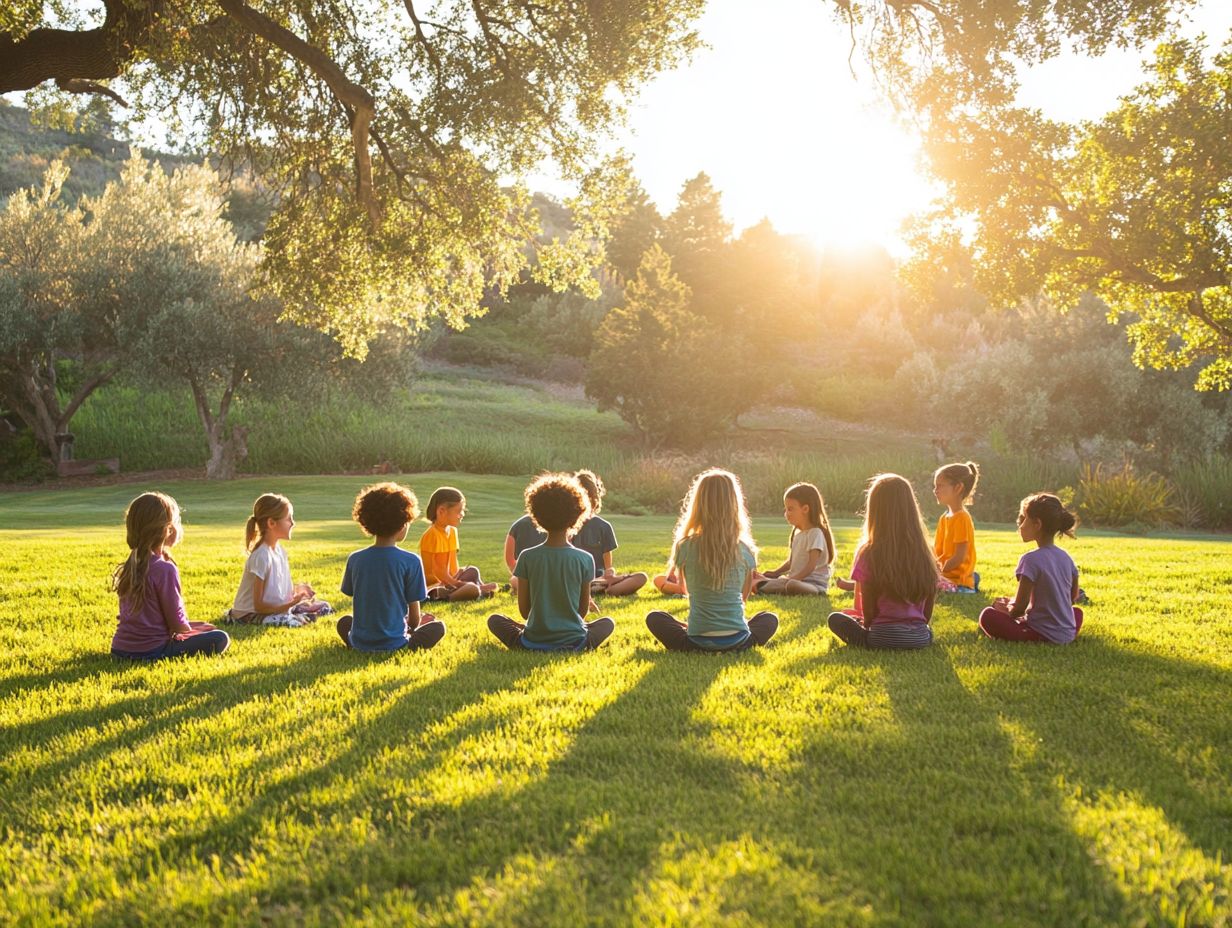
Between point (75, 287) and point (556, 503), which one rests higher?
point (75, 287)

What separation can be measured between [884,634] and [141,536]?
16.8ft

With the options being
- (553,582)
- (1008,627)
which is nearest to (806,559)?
(1008,627)

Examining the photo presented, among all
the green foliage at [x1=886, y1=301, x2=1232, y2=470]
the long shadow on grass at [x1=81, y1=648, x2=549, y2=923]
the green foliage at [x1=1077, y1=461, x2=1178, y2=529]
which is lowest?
the green foliage at [x1=1077, y1=461, x2=1178, y2=529]

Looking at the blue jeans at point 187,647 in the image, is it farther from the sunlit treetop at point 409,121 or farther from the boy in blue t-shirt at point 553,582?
the sunlit treetop at point 409,121

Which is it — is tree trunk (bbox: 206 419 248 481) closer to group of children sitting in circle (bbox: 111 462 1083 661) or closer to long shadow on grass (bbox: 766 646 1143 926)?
group of children sitting in circle (bbox: 111 462 1083 661)

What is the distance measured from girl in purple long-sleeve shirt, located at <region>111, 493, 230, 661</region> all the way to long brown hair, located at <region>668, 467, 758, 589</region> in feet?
11.4

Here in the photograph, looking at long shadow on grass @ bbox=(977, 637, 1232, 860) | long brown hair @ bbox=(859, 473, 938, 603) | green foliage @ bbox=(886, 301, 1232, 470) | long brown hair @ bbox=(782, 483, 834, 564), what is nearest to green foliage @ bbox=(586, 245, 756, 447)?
green foliage @ bbox=(886, 301, 1232, 470)

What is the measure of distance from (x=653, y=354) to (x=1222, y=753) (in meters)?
36.0

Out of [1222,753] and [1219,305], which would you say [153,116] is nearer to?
[1222,753]

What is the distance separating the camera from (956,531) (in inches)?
363

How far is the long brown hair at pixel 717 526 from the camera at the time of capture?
664cm

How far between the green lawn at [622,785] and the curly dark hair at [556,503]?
3.14 feet

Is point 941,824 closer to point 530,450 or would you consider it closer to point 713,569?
point 713,569

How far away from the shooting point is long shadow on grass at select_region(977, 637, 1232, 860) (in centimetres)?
371
